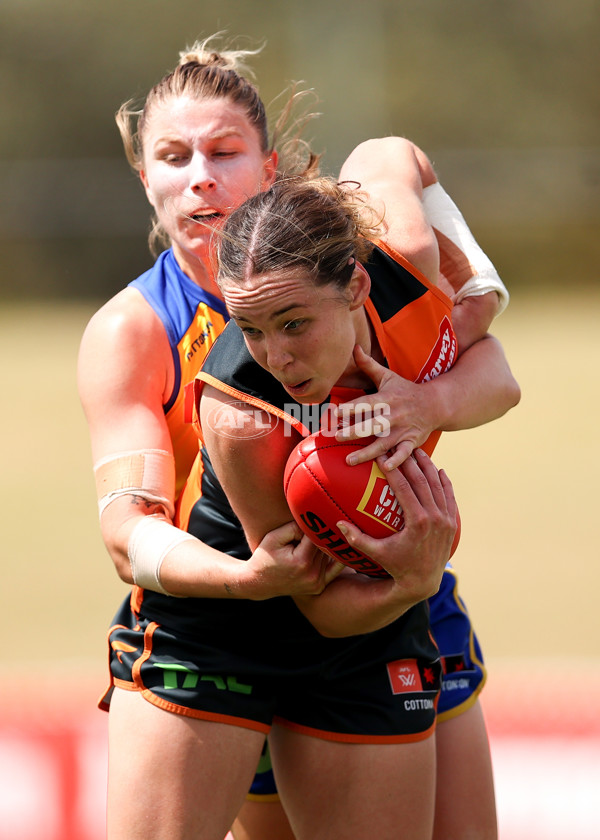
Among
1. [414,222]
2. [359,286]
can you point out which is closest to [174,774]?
[359,286]

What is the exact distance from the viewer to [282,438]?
6.30 feet

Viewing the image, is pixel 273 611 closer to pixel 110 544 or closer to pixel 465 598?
pixel 110 544

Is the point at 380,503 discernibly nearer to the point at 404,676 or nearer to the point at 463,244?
the point at 404,676

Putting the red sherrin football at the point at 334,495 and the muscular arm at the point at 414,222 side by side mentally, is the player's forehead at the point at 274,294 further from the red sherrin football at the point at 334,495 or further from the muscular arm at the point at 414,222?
the muscular arm at the point at 414,222

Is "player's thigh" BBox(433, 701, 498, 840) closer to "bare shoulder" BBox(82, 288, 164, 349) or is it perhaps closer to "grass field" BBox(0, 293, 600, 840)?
"grass field" BBox(0, 293, 600, 840)

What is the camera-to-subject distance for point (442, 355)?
215 centimetres

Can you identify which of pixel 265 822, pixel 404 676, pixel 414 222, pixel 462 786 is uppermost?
pixel 414 222

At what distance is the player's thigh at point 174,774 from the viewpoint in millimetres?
2053

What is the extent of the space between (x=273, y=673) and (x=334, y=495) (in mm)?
522

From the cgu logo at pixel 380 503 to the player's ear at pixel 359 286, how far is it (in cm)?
31

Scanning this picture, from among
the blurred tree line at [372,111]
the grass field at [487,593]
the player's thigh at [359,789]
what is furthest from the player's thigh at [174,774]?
the blurred tree line at [372,111]

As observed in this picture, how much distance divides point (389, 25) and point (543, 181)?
562 cm

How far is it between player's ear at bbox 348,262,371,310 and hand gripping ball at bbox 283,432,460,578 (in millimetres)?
262

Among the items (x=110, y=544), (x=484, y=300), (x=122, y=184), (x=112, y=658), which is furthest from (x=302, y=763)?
(x=122, y=184)
